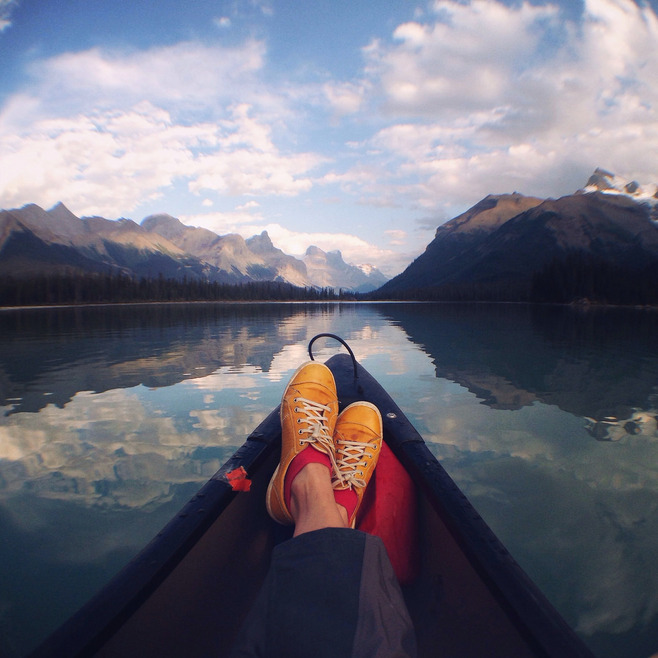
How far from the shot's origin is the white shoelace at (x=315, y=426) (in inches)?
138

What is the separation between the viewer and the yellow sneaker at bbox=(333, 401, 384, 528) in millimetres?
3227

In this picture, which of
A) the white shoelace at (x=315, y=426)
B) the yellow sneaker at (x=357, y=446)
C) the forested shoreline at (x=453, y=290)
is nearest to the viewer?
the yellow sneaker at (x=357, y=446)

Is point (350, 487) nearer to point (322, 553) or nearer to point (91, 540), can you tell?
point (322, 553)

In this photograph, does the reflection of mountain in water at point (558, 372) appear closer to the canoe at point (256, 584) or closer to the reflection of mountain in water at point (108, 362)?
the canoe at point (256, 584)

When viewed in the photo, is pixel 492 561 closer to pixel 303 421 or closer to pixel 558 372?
pixel 303 421

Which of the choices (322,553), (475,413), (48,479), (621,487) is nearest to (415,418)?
(475,413)

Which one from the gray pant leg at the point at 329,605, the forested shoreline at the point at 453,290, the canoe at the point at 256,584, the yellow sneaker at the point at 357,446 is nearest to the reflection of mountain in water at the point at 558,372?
the yellow sneaker at the point at 357,446

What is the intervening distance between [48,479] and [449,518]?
17.6 feet

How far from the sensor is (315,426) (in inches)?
146

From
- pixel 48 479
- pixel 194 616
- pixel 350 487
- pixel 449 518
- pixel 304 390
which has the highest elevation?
pixel 304 390

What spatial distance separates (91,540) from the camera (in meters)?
3.79

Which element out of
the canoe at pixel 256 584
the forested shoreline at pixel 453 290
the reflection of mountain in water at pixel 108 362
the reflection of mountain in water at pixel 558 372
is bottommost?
the reflection of mountain in water at pixel 108 362

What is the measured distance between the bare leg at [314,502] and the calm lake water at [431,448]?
6.30 feet

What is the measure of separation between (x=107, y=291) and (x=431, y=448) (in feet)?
434
